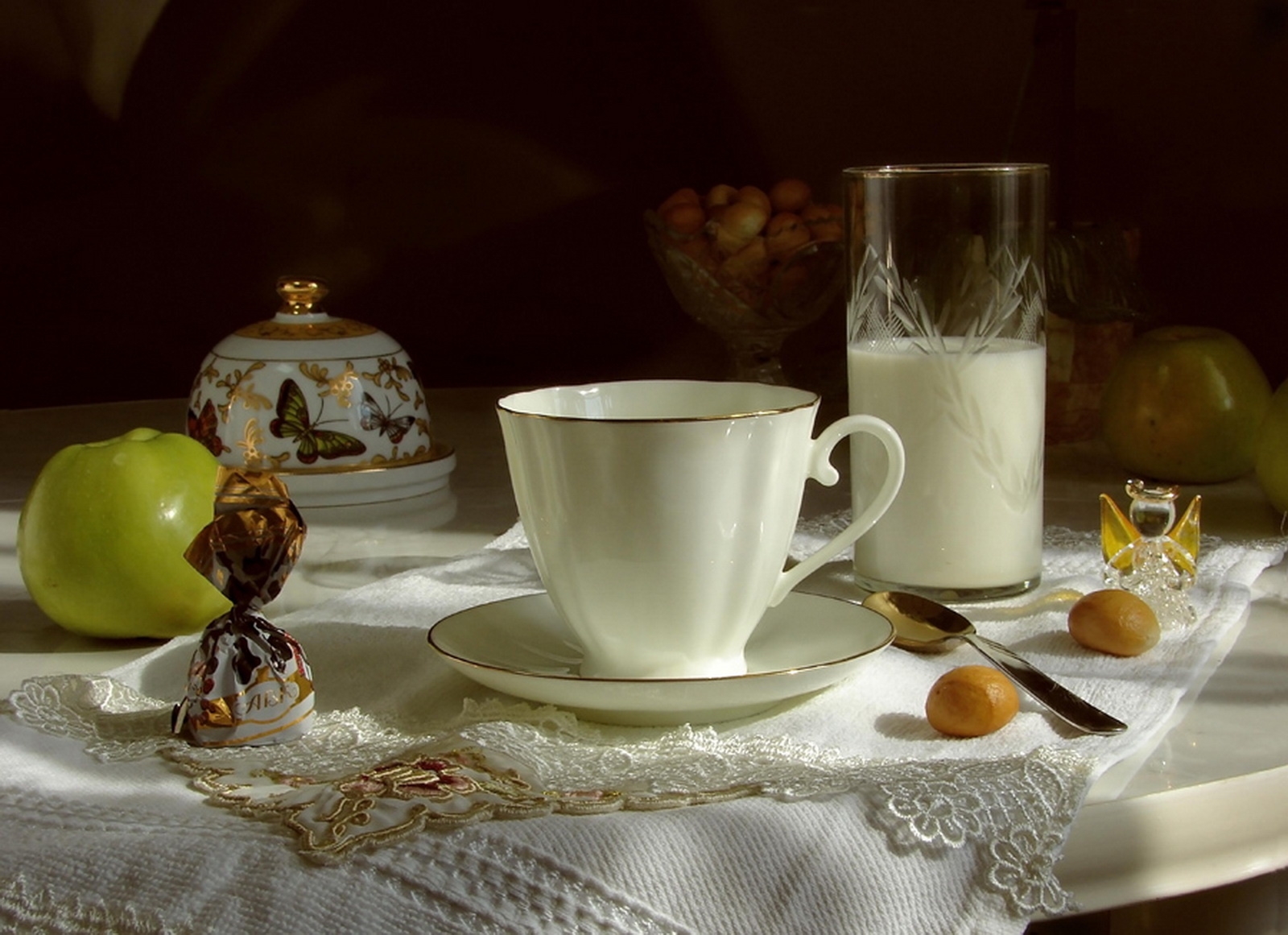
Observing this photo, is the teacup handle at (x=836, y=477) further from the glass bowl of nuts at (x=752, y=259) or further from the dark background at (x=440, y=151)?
the dark background at (x=440, y=151)

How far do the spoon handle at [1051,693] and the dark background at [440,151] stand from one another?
Answer: 0.85 metres

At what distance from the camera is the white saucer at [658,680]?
0.53 metres

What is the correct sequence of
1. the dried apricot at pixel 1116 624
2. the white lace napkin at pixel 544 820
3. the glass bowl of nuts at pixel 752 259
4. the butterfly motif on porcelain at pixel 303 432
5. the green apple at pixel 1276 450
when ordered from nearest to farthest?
1. the white lace napkin at pixel 544 820
2. the dried apricot at pixel 1116 624
3. the green apple at pixel 1276 450
4. the butterfly motif on porcelain at pixel 303 432
5. the glass bowl of nuts at pixel 752 259

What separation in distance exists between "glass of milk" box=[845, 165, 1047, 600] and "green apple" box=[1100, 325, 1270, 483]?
0.30 meters

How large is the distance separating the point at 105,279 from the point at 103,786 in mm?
1072

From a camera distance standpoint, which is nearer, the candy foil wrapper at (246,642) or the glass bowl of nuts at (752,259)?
the candy foil wrapper at (246,642)

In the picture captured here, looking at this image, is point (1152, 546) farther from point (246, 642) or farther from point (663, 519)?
point (246, 642)

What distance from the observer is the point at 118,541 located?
2.27ft

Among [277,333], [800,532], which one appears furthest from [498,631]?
[277,333]

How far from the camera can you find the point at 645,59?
1479 mm

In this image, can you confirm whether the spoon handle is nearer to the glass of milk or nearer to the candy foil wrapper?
the glass of milk

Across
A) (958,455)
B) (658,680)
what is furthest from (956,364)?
(658,680)

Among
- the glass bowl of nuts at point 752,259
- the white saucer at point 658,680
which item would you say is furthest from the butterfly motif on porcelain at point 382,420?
the white saucer at point 658,680

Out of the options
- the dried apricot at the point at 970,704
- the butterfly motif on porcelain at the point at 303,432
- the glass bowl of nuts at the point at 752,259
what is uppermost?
the glass bowl of nuts at the point at 752,259
